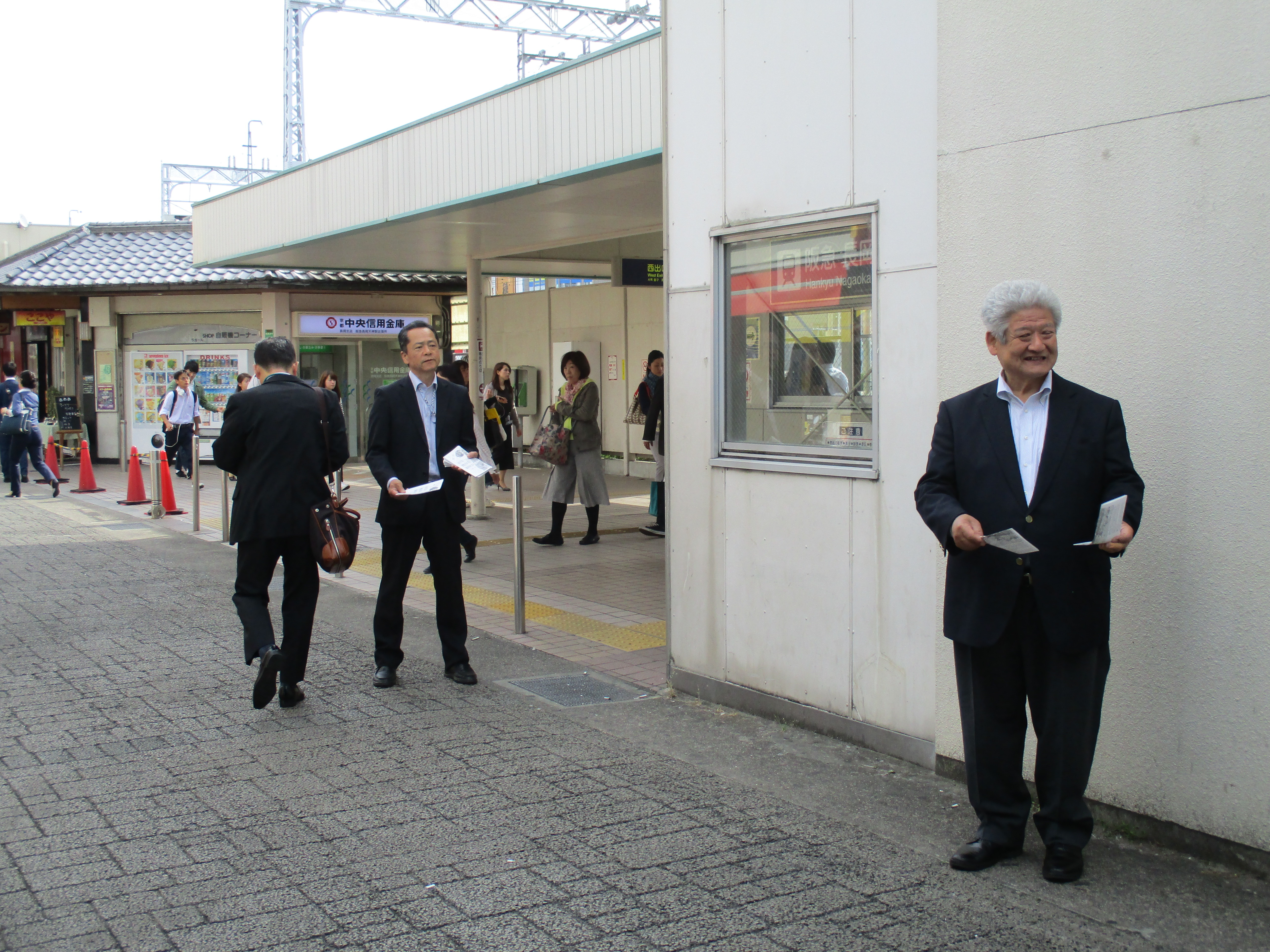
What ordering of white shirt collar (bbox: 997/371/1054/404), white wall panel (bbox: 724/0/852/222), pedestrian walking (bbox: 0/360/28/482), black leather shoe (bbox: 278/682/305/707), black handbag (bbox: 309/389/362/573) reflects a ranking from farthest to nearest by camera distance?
pedestrian walking (bbox: 0/360/28/482) → black leather shoe (bbox: 278/682/305/707) → black handbag (bbox: 309/389/362/573) → white wall panel (bbox: 724/0/852/222) → white shirt collar (bbox: 997/371/1054/404)

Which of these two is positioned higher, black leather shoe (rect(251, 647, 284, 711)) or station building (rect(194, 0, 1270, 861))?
station building (rect(194, 0, 1270, 861))

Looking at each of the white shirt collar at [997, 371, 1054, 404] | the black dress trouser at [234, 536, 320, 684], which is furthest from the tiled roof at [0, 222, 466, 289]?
the white shirt collar at [997, 371, 1054, 404]

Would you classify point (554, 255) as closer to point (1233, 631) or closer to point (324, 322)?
point (324, 322)

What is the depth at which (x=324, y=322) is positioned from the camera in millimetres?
24562

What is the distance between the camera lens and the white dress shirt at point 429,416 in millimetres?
6406

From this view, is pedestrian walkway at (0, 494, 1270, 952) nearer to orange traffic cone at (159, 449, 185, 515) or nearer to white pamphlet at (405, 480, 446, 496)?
white pamphlet at (405, 480, 446, 496)

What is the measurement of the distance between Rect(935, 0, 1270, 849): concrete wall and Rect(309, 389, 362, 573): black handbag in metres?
3.21

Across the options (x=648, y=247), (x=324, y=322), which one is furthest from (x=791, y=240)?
(x=324, y=322)

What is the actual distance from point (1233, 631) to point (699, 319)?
293 centimetres

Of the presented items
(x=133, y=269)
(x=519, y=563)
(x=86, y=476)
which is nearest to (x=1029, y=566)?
(x=519, y=563)

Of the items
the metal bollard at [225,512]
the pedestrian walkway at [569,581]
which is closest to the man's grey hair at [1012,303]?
the pedestrian walkway at [569,581]

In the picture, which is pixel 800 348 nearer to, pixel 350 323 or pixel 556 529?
pixel 556 529

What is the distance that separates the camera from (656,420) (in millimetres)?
11906

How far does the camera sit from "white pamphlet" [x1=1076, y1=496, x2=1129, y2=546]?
3.53 metres
